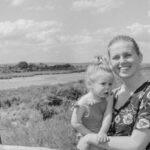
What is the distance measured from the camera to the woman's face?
2375mm

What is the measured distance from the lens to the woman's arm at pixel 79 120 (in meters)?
2.68

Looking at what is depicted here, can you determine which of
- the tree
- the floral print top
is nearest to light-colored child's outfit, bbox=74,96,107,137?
the floral print top

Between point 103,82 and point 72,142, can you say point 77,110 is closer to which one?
point 103,82

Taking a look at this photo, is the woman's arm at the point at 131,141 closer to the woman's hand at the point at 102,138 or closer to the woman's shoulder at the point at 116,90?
the woman's hand at the point at 102,138

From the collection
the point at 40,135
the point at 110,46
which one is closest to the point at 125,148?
the point at 110,46

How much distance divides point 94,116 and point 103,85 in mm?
235

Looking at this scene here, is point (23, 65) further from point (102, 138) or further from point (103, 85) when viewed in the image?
point (102, 138)

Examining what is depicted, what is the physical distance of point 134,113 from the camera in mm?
2289

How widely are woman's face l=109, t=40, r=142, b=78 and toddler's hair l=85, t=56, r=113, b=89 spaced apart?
1.06 ft

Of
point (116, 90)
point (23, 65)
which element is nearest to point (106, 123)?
point (116, 90)

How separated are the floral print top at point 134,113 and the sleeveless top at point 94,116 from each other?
295mm

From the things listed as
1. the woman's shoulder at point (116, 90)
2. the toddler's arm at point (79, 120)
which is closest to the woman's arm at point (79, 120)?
the toddler's arm at point (79, 120)

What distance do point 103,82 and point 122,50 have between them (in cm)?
44

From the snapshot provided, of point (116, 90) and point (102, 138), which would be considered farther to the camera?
point (116, 90)
